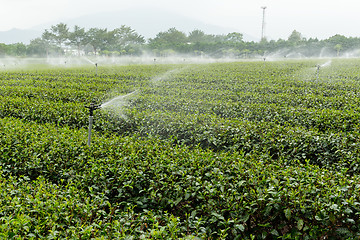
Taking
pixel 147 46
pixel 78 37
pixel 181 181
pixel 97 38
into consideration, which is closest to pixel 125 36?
pixel 97 38

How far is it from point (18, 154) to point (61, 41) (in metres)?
59.9

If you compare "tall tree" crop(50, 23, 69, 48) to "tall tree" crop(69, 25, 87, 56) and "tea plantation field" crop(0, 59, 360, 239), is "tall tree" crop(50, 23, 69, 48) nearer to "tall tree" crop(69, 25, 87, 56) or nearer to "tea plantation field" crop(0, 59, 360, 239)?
"tall tree" crop(69, 25, 87, 56)

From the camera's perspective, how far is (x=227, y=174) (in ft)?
10.6

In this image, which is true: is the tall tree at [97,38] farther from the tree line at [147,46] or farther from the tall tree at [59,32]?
the tall tree at [59,32]

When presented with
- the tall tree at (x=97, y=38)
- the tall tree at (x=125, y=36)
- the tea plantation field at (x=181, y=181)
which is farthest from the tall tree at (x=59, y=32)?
the tea plantation field at (x=181, y=181)

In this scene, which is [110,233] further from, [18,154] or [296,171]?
[18,154]

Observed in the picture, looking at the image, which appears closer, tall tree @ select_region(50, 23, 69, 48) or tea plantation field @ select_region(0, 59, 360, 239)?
tea plantation field @ select_region(0, 59, 360, 239)

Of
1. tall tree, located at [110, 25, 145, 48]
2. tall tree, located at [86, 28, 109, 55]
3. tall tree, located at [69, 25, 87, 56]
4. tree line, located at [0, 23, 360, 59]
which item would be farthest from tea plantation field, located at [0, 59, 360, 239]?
tall tree, located at [110, 25, 145, 48]

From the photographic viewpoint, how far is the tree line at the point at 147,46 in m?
48.5

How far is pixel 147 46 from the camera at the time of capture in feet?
190

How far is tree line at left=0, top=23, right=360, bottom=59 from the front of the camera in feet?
159

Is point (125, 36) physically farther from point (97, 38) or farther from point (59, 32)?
point (59, 32)

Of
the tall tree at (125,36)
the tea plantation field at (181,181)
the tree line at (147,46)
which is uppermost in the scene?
the tall tree at (125,36)

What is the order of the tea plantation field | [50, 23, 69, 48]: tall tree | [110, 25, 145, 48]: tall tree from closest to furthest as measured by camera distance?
the tea plantation field < [50, 23, 69, 48]: tall tree < [110, 25, 145, 48]: tall tree
